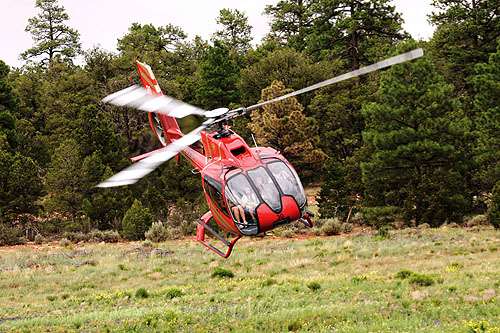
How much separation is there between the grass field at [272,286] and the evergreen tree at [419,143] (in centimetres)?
261

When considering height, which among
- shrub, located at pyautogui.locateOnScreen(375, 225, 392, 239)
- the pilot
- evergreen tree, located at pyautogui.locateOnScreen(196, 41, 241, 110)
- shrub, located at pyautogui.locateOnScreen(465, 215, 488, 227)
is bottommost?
shrub, located at pyautogui.locateOnScreen(465, 215, 488, 227)

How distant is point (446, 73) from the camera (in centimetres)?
4412

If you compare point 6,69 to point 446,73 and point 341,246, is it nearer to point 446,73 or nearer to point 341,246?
point 341,246

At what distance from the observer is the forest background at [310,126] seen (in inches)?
1120

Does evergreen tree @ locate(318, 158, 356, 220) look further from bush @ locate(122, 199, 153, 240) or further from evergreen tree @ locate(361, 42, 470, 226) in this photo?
bush @ locate(122, 199, 153, 240)

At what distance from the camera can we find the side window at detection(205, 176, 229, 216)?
455 inches

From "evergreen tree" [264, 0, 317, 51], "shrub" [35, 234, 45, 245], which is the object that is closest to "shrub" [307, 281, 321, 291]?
"shrub" [35, 234, 45, 245]

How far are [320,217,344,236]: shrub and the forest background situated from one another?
1925mm

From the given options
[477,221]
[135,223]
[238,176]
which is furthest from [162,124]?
[477,221]

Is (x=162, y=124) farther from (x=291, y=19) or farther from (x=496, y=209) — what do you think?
(x=291, y=19)

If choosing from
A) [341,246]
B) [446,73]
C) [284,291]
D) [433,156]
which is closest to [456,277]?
[284,291]

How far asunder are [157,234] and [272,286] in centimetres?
1640

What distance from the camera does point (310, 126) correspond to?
131 ft

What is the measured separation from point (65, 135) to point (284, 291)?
31.6 metres
